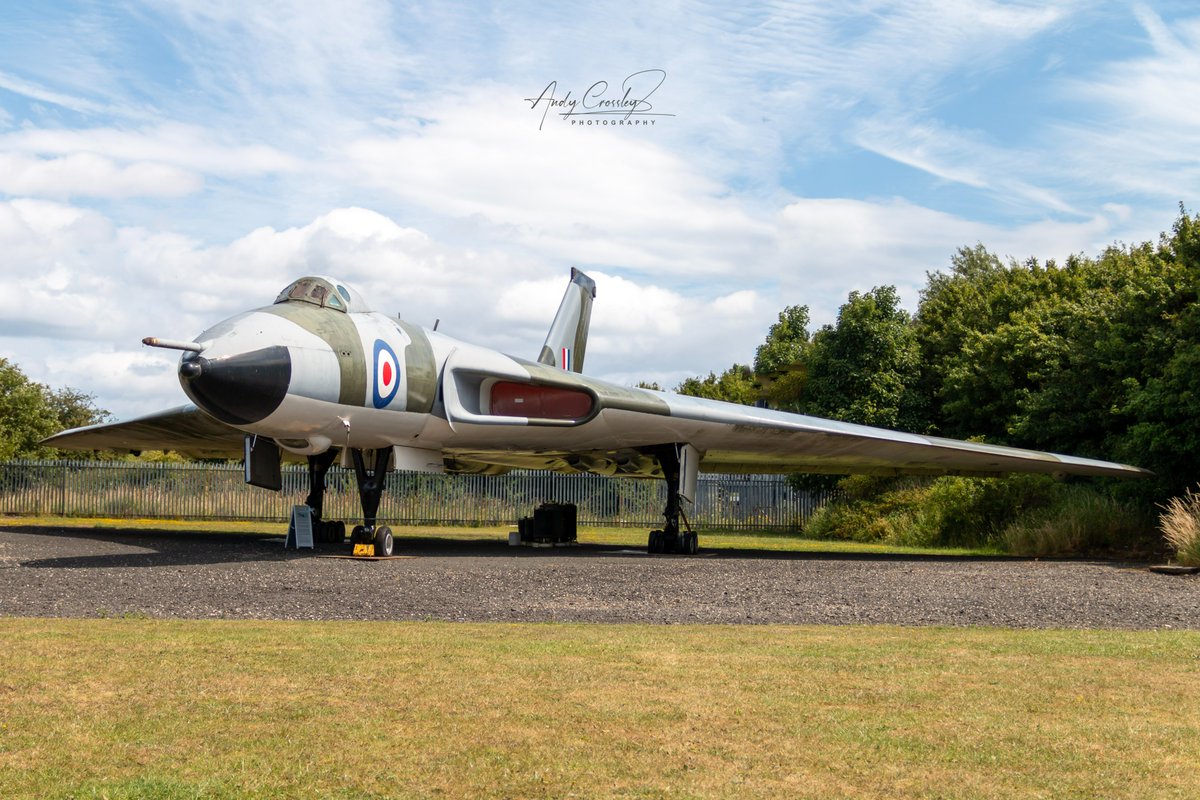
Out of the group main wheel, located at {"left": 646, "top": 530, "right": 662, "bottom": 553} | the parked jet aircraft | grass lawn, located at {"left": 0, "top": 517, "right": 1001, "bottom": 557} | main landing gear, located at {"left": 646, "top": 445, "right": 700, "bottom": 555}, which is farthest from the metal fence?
main wheel, located at {"left": 646, "top": 530, "right": 662, "bottom": 553}

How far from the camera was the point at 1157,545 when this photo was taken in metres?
18.3

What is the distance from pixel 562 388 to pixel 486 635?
8.76 metres

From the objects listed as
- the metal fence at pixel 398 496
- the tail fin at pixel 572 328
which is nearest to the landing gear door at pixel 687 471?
the tail fin at pixel 572 328

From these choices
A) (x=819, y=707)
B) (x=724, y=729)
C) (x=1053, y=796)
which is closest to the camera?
(x=1053, y=796)

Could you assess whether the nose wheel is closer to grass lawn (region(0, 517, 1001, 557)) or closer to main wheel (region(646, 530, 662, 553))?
main wheel (region(646, 530, 662, 553))

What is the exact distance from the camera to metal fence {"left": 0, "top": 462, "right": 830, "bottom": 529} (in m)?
31.1

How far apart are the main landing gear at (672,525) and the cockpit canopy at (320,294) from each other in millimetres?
6477

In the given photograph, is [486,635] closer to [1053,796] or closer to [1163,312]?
[1053,796]

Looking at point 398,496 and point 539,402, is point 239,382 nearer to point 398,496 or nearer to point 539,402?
point 539,402

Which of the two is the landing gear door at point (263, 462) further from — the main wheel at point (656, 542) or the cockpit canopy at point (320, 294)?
the main wheel at point (656, 542)

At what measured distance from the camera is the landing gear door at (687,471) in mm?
18750

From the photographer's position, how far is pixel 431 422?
1527 cm

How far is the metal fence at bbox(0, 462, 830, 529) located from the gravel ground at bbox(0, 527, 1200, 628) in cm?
1681

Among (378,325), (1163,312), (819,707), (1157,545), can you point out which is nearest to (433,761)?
(819,707)
